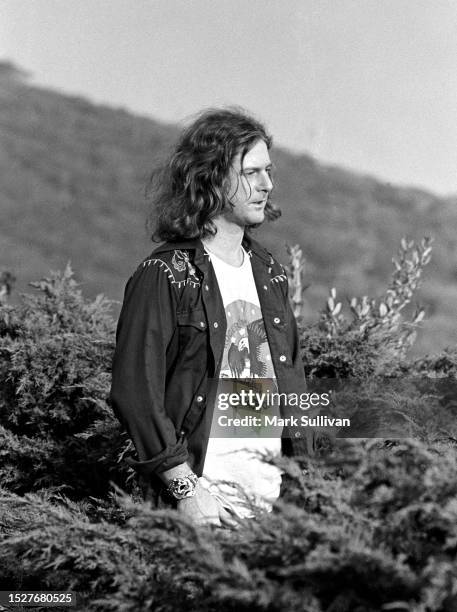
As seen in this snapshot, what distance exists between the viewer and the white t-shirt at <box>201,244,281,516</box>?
266cm

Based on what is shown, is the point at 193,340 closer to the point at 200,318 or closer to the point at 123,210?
the point at 200,318

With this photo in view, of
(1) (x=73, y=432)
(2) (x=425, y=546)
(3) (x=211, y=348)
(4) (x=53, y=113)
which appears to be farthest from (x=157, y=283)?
(4) (x=53, y=113)

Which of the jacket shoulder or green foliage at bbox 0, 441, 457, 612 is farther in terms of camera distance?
the jacket shoulder

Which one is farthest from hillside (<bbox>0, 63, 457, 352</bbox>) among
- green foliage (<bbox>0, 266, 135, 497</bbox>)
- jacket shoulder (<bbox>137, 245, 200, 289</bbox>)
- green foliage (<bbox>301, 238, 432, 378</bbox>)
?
jacket shoulder (<bbox>137, 245, 200, 289</bbox>)

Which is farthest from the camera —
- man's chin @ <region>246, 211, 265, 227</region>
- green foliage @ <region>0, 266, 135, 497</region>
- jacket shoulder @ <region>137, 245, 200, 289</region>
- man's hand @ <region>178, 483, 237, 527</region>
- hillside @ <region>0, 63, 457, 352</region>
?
hillside @ <region>0, 63, 457, 352</region>

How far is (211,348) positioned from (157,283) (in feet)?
0.83

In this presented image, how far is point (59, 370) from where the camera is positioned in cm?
443

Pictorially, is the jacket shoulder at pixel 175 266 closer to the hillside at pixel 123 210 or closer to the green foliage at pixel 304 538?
the green foliage at pixel 304 538

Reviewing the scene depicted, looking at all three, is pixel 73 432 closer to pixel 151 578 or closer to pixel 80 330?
pixel 80 330

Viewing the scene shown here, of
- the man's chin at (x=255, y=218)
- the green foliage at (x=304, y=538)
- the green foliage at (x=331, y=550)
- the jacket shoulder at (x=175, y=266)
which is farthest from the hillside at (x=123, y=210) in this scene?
the green foliage at (x=331, y=550)

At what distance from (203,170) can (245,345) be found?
0.59 m

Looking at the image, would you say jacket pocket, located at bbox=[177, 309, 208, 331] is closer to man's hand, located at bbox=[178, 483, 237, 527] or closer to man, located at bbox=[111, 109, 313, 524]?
man, located at bbox=[111, 109, 313, 524]

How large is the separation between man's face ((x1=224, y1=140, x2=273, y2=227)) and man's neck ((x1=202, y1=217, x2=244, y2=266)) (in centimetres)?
3

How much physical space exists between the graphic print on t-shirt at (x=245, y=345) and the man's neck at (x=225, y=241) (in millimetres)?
170
